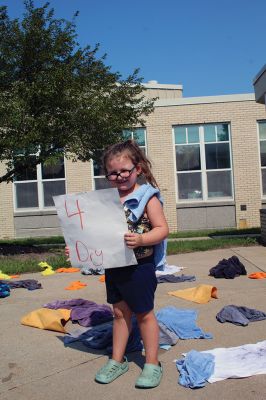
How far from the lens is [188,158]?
68.2ft

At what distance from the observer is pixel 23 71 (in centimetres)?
1268

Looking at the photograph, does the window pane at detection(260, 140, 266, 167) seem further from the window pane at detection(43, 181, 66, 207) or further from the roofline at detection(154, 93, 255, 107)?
the window pane at detection(43, 181, 66, 207)

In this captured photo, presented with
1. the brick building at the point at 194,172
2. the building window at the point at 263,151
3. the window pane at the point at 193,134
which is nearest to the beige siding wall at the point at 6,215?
the brick building at the point at 194,172

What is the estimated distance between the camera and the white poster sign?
11.2ft

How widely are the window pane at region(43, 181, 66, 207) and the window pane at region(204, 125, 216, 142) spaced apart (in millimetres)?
6628

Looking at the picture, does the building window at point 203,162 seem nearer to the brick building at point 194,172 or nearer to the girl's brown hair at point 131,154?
the brick building at point 194,172

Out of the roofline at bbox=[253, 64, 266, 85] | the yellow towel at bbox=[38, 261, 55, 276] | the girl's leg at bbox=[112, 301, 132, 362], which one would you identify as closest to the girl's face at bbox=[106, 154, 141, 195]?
the girl's leg at bbox=[112, 301, 132, 362]

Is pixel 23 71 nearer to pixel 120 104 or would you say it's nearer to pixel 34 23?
pixel 34 23

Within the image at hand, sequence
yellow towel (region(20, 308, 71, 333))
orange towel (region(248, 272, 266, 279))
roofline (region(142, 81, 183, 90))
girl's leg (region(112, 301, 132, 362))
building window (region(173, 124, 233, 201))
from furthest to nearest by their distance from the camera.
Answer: roofline (region(142, 81, 183, 90)) → building window (region(173, 124, 233, 201)) → orange towel (region(248, 272, 266, 279)) → yellow towel (region(20, 308, 71, 333)) → girl's leg (region(112, 301, 132, 362))

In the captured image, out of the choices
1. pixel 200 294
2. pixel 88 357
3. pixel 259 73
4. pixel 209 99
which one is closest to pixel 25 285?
pixel 200 294

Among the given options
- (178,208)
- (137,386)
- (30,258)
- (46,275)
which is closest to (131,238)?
(137,386)

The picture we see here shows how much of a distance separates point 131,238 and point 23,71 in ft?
34.4

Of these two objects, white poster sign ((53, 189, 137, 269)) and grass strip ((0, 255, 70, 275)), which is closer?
white poster sign ((53, 189, 137, 269))

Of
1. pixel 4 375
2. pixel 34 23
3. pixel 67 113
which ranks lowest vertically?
pixel 4 375
